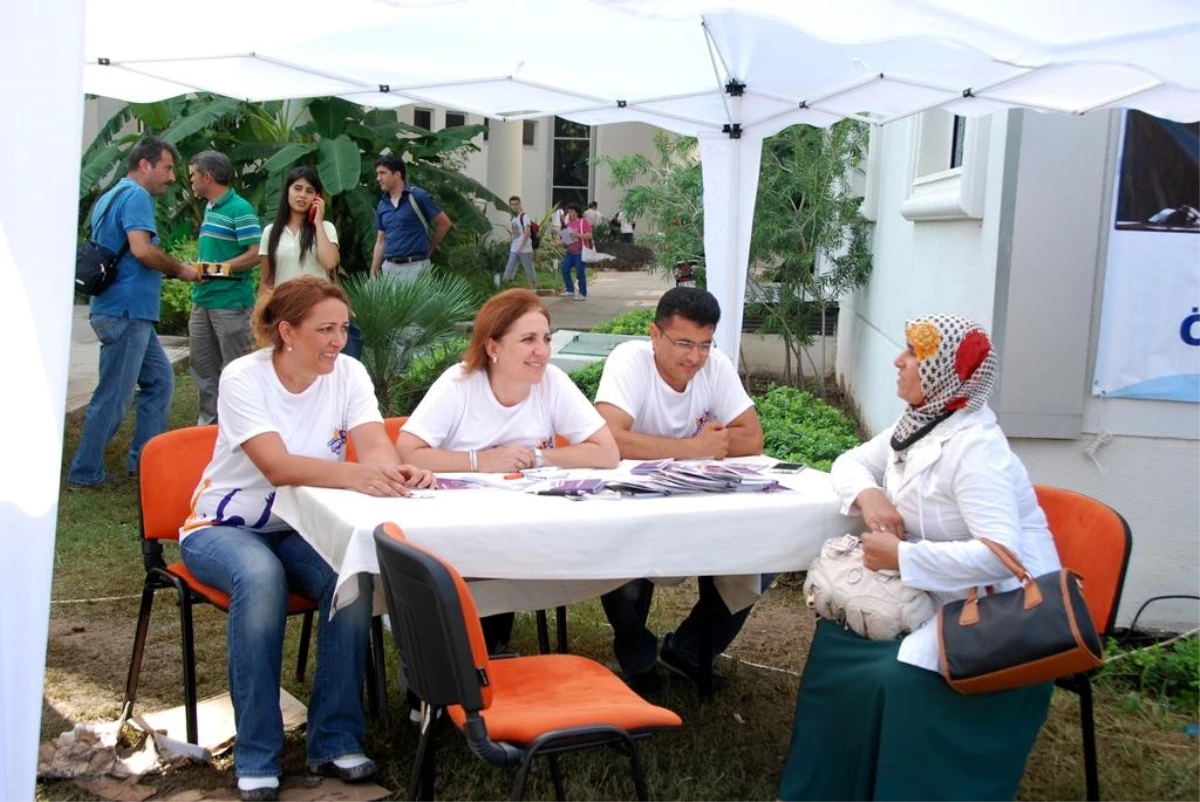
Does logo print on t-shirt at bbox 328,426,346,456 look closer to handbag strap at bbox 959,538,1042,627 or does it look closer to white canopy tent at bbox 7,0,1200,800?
white canopy tent at bbox 7,0,1200,800

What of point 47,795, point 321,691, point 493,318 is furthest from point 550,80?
point 47,795

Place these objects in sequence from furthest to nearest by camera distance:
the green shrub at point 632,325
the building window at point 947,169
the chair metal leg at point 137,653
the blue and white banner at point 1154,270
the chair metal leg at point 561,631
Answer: the green shrub at point 632,325
the building window at point 947,169
the blue and white banner at point 1154,270
the chair metal leg at point 561,631
the chair metal leg at point 137,653

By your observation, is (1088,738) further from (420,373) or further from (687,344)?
(420,373)

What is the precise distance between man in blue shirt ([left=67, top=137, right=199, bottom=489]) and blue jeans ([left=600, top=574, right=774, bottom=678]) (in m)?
4.05

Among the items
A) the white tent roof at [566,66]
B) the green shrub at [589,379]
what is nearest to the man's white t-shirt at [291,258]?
the white tent roof at [566,66]

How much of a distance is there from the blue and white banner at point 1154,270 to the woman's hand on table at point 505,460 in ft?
8.96

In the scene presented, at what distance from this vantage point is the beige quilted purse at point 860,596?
3443 mm

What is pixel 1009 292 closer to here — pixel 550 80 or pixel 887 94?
pixel 887 94

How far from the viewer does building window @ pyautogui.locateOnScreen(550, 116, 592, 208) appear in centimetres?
3847

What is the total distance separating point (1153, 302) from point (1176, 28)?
1.65 meters

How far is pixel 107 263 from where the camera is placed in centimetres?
727

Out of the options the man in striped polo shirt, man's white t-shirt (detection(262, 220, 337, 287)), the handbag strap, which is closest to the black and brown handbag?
the handbag strap

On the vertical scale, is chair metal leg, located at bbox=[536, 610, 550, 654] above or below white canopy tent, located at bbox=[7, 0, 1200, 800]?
below

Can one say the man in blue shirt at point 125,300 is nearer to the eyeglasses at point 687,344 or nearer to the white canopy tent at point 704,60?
the white canopy tent at point 704,60
